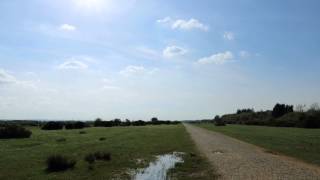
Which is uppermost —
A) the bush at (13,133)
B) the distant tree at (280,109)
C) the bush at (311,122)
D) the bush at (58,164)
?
the distant tree at (280,109)

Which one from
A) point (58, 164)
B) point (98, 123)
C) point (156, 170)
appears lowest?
point (156, 170)

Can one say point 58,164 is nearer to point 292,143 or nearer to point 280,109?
point 292,143

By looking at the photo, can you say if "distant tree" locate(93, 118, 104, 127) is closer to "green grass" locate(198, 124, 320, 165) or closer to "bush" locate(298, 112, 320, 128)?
"bush" locate(298, 112, 320, 128)

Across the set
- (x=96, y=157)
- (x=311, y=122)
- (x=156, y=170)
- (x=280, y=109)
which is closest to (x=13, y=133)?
(x=96, y=157)

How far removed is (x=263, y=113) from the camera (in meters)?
182

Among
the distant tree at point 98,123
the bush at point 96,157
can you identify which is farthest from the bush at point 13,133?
the distant tree at point 98,123

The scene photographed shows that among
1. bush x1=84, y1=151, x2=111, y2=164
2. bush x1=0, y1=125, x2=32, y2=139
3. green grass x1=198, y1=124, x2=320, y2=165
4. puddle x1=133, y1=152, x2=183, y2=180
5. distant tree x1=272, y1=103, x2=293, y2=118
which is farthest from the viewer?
distant tree x1=272, y1=103, x2=293, y2=118

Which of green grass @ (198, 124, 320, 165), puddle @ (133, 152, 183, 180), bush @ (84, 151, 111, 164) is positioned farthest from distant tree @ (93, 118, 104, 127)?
puddle @ (133, 152, 183, 180)

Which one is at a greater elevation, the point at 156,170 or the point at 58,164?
the point at 58,164

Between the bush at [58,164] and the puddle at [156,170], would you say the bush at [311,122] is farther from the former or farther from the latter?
the bush at [58,164]

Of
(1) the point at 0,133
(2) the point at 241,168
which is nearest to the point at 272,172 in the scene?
(2) the point at 241,168

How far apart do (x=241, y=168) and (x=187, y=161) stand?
15.5 feet

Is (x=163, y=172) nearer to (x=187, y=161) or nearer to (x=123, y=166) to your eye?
(x=123, y=166)

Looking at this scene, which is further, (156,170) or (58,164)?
(58,164)
